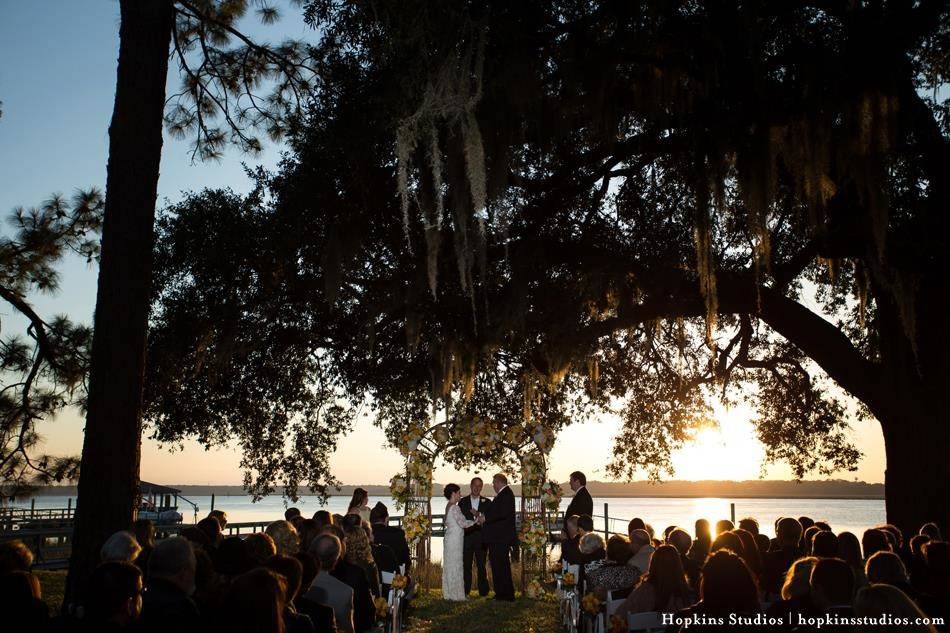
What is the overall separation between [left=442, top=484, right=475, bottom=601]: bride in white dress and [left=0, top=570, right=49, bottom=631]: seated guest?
8609 mm

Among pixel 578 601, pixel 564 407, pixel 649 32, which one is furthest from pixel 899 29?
pixel 564 407

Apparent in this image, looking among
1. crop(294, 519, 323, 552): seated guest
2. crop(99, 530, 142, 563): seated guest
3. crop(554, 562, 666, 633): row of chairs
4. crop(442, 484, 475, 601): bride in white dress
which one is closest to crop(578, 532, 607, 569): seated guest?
crop(554, 562, 666, 633): row of chairs

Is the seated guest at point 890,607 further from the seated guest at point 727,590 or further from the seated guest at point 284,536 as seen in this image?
the seated guest at point 284,536

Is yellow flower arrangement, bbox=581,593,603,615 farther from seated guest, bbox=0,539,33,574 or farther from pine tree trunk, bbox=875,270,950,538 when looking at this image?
pine tree trunk, bbox=875,270,950,538

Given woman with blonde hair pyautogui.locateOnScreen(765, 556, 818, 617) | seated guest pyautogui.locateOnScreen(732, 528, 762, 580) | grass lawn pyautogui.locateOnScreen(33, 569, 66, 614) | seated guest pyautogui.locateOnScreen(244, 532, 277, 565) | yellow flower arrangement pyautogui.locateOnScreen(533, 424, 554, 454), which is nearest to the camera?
woman with blonde hair pyautogui.locateOnScreen(765, 556, 818, 617)

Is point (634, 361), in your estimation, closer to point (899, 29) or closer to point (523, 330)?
point (523, 330)

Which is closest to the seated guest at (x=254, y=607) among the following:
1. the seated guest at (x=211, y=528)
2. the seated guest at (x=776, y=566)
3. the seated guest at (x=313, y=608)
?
the seated guest at (x=313, y=608)

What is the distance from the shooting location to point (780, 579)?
6.23 m

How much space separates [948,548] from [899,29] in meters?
4.91

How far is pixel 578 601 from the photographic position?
8.17m

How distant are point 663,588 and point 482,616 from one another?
555 cm

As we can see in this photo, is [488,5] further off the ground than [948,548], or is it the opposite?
[488,5]

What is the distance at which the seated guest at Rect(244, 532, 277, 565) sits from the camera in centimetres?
478

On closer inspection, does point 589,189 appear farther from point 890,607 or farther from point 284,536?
point 890,607
